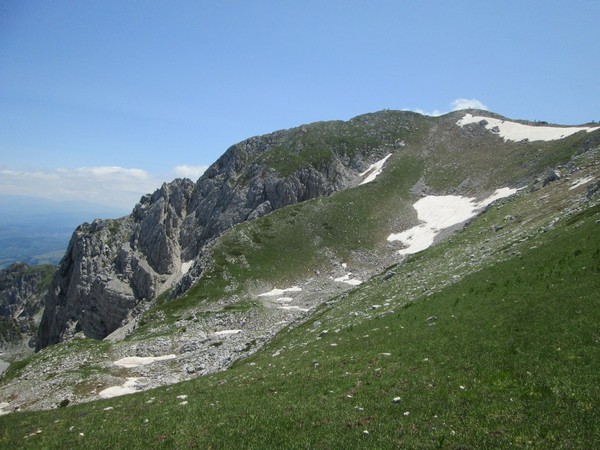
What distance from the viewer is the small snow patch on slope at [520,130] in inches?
4545

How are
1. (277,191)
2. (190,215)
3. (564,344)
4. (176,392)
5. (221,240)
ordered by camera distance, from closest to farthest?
(564,344)
(176,392)
(221,240)
(277,191)
(190,215)

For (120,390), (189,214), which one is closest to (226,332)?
(120,390)

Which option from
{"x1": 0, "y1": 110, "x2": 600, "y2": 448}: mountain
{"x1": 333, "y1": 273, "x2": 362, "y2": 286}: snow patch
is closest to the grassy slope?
Answer: {"x1": 0, "y1": 110, "x2": 600, "y2": 448}: mountain

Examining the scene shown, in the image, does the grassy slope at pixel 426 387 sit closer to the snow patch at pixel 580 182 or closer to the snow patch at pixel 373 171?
the snow patch at pixel 580 182

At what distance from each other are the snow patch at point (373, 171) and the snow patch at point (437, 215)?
89.4 feet

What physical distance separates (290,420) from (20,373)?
171 ft

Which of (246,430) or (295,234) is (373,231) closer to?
(295,234)

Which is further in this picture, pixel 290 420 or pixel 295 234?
pixel 295 234

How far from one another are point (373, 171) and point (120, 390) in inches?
4616

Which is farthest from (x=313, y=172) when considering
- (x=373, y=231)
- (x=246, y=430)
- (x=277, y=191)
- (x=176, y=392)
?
(x=246, y=430)

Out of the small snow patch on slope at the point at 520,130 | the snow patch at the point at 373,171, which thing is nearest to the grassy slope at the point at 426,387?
the small snow patch on slope at the point at 520,130

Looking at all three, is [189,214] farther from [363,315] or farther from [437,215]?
[363,315]

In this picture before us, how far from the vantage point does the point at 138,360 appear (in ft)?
178

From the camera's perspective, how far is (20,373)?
2045 inches
